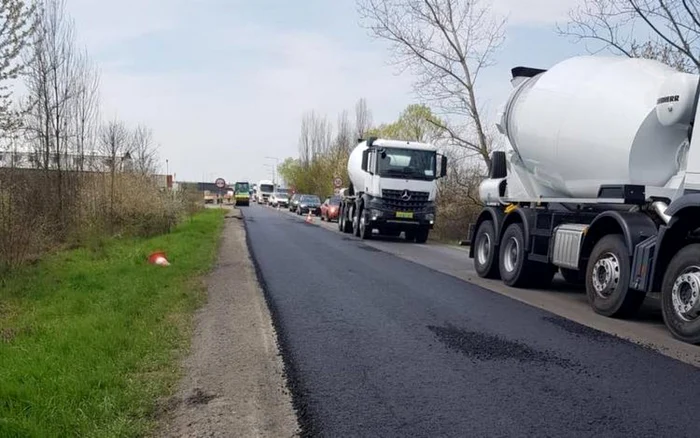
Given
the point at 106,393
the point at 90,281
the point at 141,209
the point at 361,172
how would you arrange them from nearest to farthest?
the point at 106,393, the point at 90,281, the point at 141,209, the point at 361,172

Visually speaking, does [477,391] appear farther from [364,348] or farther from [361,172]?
[361,172]

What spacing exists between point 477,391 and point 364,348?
5.32 ft

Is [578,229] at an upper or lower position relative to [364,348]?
upper

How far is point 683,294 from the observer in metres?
7.37

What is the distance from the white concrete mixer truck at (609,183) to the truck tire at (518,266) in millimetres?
25

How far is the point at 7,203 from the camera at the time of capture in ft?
40.8

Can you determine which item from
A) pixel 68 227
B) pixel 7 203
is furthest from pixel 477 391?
pixel 68 227

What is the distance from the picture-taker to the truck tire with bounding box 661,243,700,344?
712cm

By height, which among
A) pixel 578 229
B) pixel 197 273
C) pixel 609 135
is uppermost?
pixel 609 135

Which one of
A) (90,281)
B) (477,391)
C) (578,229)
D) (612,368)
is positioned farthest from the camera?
(90,281)

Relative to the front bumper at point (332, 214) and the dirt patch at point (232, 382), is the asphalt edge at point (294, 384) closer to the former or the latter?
the dirt patch at point (232, 382)

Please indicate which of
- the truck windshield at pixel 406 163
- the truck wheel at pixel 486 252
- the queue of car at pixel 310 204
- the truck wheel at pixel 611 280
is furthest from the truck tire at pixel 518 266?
the queue of car at pixel 310 204

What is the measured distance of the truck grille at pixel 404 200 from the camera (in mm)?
22328

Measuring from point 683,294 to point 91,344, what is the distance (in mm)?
6378
